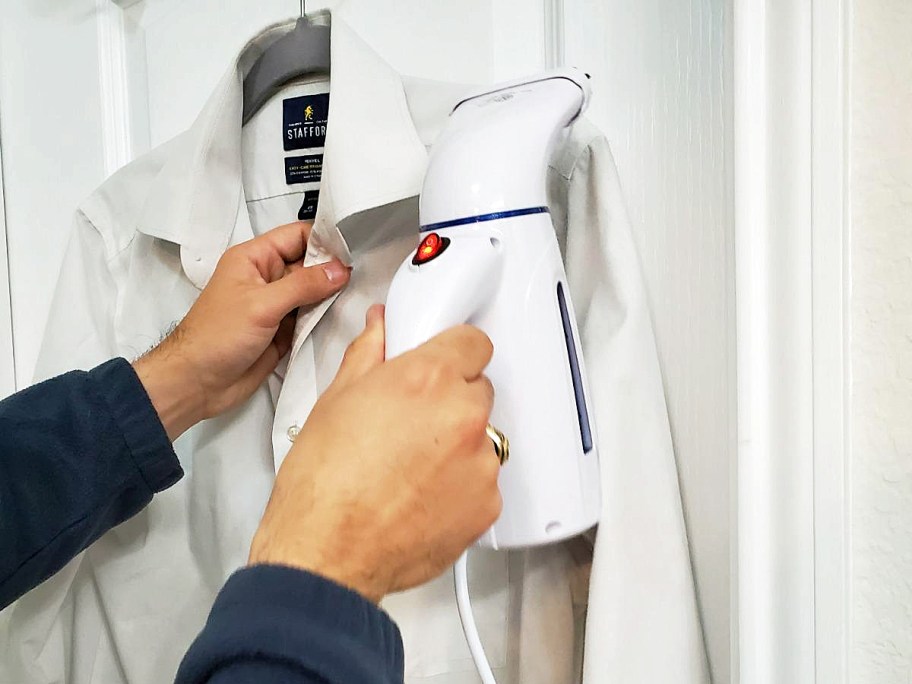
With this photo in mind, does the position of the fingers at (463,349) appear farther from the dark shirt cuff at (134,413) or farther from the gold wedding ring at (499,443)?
the dark shirt cuff at (134,413)

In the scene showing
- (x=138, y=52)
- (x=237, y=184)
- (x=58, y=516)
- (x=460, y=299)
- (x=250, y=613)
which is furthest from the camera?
(x=138, y=52)

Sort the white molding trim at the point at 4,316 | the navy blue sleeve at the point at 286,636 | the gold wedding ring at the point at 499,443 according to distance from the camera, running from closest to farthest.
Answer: the navy blue sleeve at the point at 286,636 → the gold wedding ring at the point at 499,443 → the white molding trim at the point at 4,316

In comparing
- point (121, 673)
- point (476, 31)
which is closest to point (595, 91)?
point (476, 31)

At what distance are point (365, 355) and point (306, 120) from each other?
1.14 feet

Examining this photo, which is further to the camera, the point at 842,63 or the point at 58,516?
the point at 58,516

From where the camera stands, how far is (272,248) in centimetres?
67

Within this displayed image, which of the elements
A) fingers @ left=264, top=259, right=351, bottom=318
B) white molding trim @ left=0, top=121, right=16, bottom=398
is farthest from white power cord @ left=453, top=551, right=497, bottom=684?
white molding trim @ left=0, top=121, right=16, bottom=398

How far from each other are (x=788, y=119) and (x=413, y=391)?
0.90 feet

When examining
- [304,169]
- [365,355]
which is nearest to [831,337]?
[365,355]

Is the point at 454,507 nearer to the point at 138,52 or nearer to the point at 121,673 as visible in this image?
the point at 121,673

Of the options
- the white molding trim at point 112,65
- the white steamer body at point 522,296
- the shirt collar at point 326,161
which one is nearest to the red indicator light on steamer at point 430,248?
the white steamer body at point 522,296

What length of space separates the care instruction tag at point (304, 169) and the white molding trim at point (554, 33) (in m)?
0.25

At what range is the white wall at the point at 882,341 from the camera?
41 centimetres

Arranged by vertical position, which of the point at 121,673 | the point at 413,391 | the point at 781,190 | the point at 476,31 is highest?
the point at 476,31
